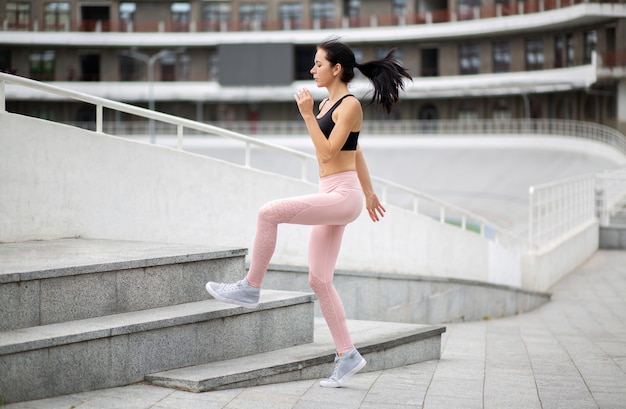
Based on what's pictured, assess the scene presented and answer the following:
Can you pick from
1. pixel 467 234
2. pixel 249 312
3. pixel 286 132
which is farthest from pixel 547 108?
pixel 249 312

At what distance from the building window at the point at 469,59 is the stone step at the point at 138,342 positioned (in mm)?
58186

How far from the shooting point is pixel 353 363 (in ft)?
22.3

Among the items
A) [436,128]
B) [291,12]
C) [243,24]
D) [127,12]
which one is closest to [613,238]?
[436,128]

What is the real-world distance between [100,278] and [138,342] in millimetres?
618

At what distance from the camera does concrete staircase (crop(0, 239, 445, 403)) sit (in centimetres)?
614

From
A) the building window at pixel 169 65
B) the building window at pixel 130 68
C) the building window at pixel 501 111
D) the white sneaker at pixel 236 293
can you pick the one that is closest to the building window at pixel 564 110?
the building window at pixel 501 111

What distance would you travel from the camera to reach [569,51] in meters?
59.2

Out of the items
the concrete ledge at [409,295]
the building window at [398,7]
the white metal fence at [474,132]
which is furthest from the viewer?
the building window at [398,7]

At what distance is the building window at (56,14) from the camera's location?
69250 millimetres

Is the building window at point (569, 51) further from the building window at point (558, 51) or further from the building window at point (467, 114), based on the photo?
the building window at point (467, 114)

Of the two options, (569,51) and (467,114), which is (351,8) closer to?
(467,114)

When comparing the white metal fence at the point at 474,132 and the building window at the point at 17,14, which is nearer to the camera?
the white metal fence at the point at 474,132

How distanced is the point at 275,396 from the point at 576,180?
16673 mm

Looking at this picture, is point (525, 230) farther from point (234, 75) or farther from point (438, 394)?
point (438, 394)
